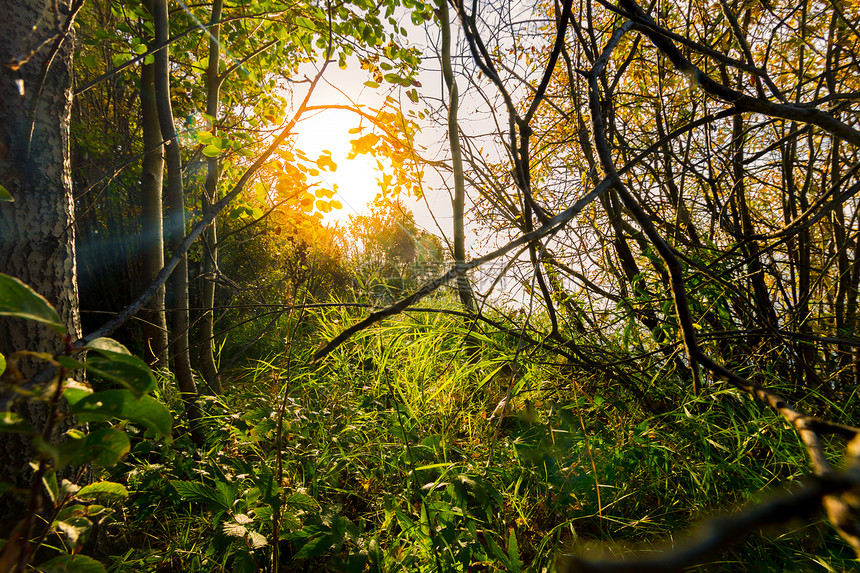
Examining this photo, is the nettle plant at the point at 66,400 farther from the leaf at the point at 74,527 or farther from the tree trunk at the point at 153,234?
the tree trunk at the point at 153,234

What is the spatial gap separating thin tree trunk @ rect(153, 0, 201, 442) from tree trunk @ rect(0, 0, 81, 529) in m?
0.54

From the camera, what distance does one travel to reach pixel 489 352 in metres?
1.89

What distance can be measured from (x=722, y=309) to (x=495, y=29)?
1400 millimetres

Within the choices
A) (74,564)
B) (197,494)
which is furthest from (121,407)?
(197,494)

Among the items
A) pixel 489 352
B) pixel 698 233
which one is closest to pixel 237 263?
pixel 489 352

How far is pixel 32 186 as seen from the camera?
995mm

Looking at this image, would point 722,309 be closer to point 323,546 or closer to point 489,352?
point 489,352

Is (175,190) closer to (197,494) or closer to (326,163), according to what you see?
(326,163)

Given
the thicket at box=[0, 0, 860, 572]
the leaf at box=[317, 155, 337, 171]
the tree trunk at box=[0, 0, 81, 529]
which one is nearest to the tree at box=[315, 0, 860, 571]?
the thicket at box=[0, 0, 860, 572]

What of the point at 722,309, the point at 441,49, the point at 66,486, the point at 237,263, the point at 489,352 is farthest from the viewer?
the point at 237,263

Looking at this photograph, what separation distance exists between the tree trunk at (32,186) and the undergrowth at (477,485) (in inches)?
19.0

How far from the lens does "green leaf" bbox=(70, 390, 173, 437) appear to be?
338 millimetres

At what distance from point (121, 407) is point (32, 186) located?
1.03 meters

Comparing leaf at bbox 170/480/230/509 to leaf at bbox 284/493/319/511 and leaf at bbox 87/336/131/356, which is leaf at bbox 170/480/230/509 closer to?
leaf at bbox 284/493/319/511
